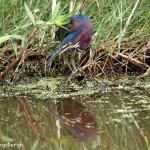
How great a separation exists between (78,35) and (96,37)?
1.10 feet

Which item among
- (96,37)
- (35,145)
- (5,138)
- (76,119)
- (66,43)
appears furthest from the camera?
(96,37)

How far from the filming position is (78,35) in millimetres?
3918

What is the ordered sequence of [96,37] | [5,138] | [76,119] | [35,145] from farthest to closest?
[96,37], [76,119], [5,138], [35,145]

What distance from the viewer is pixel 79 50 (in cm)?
398

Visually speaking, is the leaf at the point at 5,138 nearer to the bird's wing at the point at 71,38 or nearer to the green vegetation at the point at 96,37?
the bird's wing at the point at 71,38

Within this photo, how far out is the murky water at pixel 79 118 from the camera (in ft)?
9.02

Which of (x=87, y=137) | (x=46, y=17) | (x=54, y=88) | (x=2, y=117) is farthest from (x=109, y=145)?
(x=46, y=17)

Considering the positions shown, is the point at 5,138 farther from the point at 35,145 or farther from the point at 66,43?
the point at 66,43

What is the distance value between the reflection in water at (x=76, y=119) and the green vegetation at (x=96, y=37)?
28.6 inches

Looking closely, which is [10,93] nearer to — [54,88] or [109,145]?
[54,88]

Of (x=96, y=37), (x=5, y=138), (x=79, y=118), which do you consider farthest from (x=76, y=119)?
(x=96, y=37)

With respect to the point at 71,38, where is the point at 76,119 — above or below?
below

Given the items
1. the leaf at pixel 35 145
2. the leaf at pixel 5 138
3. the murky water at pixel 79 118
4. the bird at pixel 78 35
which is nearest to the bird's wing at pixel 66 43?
the bird at pixel 78 35

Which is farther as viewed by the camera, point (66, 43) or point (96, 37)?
point (96, 37)
